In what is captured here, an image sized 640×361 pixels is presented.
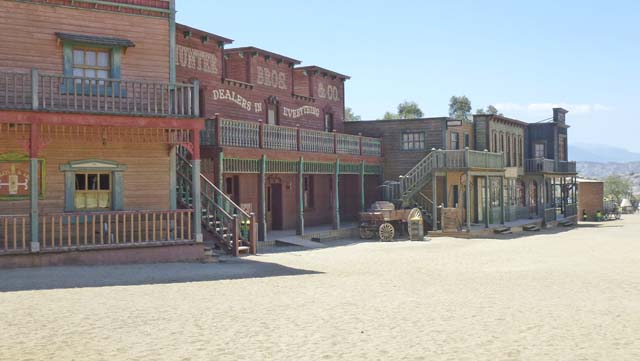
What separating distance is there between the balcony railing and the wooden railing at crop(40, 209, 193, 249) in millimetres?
3358

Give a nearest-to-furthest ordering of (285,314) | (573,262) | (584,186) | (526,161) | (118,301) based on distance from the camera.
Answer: (285,314)
(118,301)
(573,262)
(526,161)
(584,186)

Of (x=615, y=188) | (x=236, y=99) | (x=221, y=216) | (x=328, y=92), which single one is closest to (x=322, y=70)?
(x=328, y=92)

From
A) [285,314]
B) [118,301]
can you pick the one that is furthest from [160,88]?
[285,314]

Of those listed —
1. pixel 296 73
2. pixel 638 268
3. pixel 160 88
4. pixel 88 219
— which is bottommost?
pixel 638 268

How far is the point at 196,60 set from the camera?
25.7 meters

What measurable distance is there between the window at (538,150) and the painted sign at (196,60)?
30282 millimetres

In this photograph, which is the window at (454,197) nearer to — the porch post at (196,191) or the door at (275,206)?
the door at (275,206)

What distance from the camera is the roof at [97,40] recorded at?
61.9ft

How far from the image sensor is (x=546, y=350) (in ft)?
31.6

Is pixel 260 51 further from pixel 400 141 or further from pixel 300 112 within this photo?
pixel 400 141

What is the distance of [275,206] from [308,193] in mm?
2900

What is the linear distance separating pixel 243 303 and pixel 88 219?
26.6ft

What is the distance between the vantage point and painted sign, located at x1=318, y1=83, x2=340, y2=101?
3484cm

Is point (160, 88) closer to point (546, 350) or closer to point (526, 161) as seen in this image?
point (546, 350)
